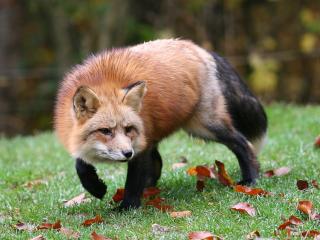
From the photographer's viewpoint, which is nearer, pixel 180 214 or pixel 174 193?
pixel 180 214

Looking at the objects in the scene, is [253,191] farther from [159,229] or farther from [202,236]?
[202,236]

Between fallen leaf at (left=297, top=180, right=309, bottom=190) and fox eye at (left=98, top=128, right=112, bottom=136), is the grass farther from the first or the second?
fox eye at (left=98, top=128, right=112, bottom=136)

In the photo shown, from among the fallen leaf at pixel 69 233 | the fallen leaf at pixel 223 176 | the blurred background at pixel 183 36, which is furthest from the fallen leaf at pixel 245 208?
the blurred background at pixel 183 36

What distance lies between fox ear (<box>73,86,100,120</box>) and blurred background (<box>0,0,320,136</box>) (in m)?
12.4

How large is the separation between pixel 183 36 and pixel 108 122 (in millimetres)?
13788

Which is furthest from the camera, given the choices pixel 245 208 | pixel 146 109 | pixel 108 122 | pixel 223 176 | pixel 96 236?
pixel 223 176

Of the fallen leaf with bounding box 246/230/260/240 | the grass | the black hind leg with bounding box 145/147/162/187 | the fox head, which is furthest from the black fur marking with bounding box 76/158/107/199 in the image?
the fallen leaf with bounding box 246/230/260/240

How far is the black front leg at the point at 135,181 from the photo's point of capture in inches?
239

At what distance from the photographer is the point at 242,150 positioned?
272 inches

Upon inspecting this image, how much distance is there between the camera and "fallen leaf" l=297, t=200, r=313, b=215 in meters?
5.32

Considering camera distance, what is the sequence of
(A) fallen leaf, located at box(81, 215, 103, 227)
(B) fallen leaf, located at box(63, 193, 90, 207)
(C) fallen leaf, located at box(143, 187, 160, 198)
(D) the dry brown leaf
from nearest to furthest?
(D) the dry brown leaf → (A) fallen leaf, located at box(81, 215, 103, 227) → (B) fallen leaf, located at box(63, 193, 90, 207) → (C) fallen leaf, located at box(143, 187, 160, 198)

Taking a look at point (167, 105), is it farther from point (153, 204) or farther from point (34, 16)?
point (34, 16)

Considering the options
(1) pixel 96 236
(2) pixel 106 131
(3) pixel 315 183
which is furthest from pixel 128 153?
(3) pixel 315 183

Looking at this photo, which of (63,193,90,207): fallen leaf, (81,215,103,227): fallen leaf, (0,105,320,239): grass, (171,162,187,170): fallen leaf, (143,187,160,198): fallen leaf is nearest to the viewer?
(0,105,320,239): grass
